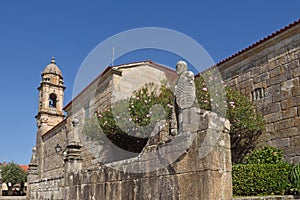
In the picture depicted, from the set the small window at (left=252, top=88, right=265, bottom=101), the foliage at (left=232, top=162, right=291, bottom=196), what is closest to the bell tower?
the small window at (left=252, top=88, right=265, bottom=101)

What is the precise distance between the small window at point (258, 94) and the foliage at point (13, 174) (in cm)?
3209

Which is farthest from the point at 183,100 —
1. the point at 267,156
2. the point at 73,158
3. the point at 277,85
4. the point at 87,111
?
the point at 87,111

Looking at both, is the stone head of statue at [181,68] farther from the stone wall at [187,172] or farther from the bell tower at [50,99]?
the bell tower at [50,99]

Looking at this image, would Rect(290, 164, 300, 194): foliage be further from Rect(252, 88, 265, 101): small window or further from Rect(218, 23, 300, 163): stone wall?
Rect(252, 88, 265, 101): small window

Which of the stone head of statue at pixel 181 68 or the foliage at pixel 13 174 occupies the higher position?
the stone head of statue at pixel 181 68

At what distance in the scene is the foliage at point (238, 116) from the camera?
9375 mm

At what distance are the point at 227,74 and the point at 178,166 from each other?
7.04 meters

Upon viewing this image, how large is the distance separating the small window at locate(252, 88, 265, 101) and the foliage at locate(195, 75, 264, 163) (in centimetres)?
22

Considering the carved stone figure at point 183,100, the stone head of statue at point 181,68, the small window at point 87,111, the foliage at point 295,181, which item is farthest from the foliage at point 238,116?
the small window at point 87,111

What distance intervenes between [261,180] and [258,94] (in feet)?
13.7

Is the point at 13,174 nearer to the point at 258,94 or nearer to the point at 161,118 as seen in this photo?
the point at 161,118

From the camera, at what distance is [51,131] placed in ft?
71.6

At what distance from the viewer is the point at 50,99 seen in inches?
937

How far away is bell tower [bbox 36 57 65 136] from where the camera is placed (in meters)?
23.2
